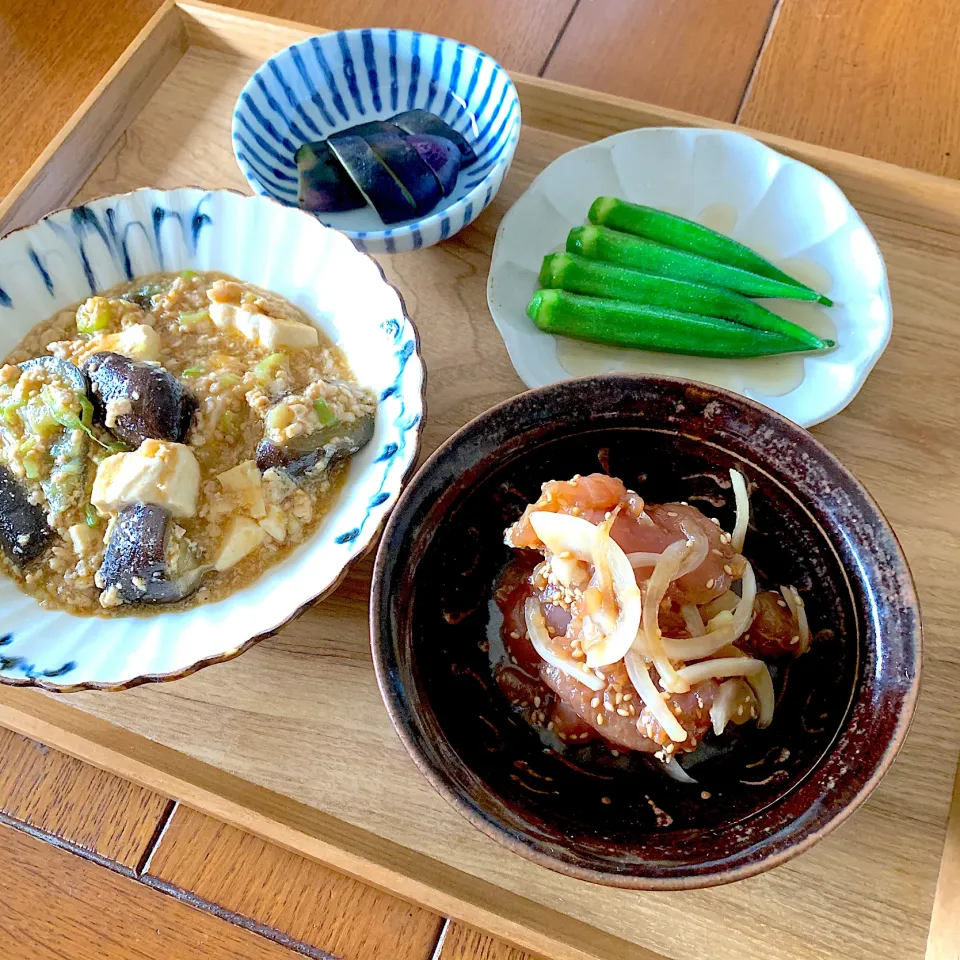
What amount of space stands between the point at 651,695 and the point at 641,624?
0.09m

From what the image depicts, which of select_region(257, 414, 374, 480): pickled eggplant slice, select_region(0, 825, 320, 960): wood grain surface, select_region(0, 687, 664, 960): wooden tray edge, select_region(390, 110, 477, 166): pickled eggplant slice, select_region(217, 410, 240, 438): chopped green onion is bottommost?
select_region(0, 825, 320, 960): wood grain surface

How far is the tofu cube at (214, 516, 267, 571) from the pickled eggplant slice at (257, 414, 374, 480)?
0.32ft

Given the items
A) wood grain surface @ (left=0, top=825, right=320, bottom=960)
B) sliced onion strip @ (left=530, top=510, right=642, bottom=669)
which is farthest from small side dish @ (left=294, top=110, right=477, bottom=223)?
wood grain surface @ (left=0, top=825, right=320, bottom=960)

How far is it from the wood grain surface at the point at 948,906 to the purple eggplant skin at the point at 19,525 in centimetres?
141

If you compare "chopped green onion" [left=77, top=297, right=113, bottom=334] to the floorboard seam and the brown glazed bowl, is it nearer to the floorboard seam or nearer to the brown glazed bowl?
the brown glazed bowl

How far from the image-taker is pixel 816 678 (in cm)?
105

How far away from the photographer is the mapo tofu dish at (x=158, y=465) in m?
1.21

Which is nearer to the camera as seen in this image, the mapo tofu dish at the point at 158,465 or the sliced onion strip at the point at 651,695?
the sliced onion strip at the point at 651,695

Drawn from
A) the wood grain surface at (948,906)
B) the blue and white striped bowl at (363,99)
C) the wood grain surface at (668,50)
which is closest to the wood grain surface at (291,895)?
the wood grain surface at (948,906)

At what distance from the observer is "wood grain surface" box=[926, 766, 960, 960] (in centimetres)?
105

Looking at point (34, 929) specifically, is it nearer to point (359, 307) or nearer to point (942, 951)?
point (359, 307)

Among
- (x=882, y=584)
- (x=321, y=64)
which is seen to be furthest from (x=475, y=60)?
(x=882, y=584)

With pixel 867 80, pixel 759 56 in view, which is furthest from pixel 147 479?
pixel 867 80

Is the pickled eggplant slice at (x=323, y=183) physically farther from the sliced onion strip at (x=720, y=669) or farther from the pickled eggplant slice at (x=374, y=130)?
the sliced onion strip at (x=720, y=669)
